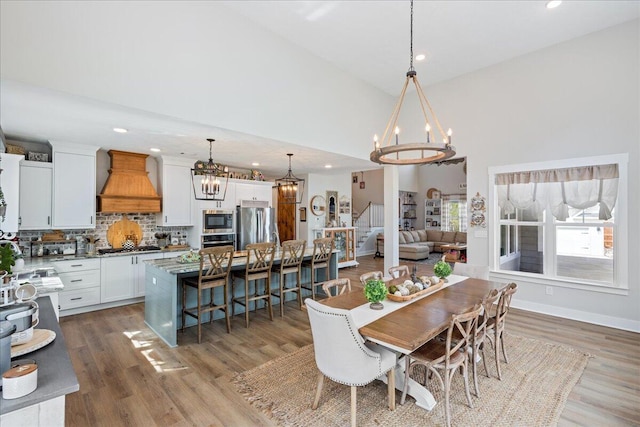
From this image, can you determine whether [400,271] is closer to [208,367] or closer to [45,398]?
[208,367]

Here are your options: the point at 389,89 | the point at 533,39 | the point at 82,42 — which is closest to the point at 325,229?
the point at 389,89

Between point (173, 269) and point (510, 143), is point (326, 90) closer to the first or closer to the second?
point (510, 143)

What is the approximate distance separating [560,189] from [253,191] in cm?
556

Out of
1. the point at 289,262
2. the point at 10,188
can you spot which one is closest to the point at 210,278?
the point at 289,262

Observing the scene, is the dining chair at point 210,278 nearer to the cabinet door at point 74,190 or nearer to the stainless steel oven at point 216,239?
the stainless steel oven at point 216,239

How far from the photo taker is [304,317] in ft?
14.9

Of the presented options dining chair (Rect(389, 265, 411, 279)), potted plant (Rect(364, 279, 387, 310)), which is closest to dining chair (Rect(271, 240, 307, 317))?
dining chair (Rect(389, 265, 411, 279))

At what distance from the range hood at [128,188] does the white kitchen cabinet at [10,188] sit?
1.39 meters

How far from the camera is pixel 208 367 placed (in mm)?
3088

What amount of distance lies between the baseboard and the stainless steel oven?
532 cm

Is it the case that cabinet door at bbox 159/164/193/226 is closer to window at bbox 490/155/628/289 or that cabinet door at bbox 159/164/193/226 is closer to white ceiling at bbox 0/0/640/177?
white ceiling at bbox 0/0/640/177

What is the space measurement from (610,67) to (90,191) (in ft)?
25.4

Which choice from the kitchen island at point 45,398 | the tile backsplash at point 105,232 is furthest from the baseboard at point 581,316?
the tile backsplash at point 105,232

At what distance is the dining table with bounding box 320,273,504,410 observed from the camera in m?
2.07
